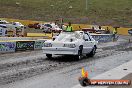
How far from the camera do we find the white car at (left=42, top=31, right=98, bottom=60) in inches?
733

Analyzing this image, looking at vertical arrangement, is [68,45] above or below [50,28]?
above

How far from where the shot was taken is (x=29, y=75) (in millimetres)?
13195

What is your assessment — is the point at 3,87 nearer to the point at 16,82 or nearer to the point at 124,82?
the point at 16,82

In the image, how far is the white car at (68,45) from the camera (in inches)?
733

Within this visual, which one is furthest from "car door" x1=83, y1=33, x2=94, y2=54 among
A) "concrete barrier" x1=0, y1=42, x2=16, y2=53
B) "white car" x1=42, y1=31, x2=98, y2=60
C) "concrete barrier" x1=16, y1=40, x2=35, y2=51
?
"concrete barrier" x1=16, y1=40, x2=35, y2=51

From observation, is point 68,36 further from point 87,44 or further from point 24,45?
point 24,45

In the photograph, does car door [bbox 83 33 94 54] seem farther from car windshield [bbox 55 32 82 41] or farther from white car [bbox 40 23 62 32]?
white car [bbox 40 23 62 32]

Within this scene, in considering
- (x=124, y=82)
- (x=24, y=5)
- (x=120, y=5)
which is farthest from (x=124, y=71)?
(x=120, y=5)

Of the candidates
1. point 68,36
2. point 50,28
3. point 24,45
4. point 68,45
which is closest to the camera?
point 68,45

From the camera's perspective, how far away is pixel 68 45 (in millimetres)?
18641

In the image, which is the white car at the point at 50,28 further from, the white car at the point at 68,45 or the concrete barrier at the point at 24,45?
the white car at the point at 68,45

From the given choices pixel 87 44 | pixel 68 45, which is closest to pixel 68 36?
pixel 68 45

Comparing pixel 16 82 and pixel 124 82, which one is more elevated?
pixel 124 82

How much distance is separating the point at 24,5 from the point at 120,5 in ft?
76.4
